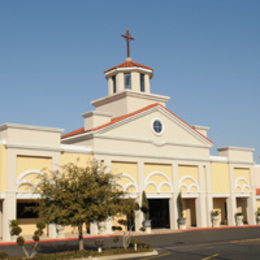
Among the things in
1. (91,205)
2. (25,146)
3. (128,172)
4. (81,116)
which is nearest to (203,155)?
(128,172)

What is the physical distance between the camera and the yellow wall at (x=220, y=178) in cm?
4362

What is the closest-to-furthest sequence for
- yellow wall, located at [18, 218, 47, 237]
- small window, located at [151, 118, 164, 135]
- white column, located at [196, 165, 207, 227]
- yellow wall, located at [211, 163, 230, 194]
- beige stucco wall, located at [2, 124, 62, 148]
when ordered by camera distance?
beige stucco wall, located at [2, 124, 62, 148], yellow wall, located at [18, 218, 47, 237], small window, located at [151, 118, 164, 135], white column, located at [196, 165, 207, 227], yellow wall, located at [211, 163, 230, 194]

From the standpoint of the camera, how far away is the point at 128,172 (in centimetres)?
3719

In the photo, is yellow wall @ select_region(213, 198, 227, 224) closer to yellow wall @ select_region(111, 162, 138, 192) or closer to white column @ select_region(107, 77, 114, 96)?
yellow wall @ select_region(111, 162, 138, 192)

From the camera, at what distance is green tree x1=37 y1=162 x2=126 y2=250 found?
20781 millimetres

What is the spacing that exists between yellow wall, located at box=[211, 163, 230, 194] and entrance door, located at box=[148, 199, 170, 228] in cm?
554

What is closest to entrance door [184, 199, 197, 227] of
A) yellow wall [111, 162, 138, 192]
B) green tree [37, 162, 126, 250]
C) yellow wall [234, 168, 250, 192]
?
yellow wall [234, 168, 250, 192]

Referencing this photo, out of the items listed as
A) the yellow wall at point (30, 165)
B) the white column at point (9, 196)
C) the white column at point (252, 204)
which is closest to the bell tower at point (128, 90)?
the yellow wall at point (30, 165)

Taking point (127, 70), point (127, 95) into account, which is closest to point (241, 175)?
point (127, 95)

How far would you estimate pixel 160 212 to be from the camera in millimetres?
41438

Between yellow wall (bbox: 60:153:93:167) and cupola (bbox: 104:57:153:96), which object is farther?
cupola (bbox: 104:57:153:96)

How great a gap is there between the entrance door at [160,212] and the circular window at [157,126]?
6.78 meters

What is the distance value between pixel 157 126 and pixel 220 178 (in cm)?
972

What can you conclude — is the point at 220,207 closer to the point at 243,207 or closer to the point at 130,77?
the point at 243,207
